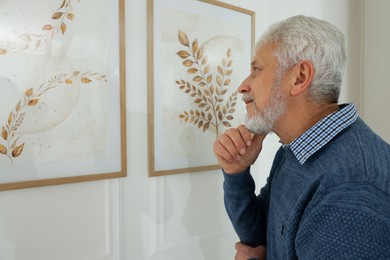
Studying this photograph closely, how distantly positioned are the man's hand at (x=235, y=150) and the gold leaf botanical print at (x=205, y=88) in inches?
11.1

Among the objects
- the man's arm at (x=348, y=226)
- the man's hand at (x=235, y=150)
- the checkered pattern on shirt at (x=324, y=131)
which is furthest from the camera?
the man's hand at (x=235, y=150)

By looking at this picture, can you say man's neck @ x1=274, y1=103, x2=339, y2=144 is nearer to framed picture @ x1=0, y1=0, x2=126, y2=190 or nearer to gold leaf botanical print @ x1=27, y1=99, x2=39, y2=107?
framed picture @ x1=0, y1=0, x2=126, y2=190

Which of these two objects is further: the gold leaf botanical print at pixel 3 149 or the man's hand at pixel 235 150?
the man's hand at pixel 235 150

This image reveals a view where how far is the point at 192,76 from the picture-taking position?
4.56 ft

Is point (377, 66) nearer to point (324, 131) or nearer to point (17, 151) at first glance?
point (324, 131)

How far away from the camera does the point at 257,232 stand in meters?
1.22

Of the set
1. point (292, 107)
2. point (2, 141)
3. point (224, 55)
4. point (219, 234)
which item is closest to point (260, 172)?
point (219, 234)

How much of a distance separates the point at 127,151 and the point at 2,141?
427mm

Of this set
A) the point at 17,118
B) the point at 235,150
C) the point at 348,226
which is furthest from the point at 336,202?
the point at 17,118

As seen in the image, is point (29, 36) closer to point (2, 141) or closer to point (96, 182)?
point (2, 141)

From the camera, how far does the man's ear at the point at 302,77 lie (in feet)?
3.09

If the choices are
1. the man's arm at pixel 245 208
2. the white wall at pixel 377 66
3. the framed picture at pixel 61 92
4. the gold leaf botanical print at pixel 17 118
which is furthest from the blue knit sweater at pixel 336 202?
the white wall at pixel 377 66

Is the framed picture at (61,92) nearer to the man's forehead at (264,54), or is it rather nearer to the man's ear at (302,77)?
the man's forehead at (264,54)

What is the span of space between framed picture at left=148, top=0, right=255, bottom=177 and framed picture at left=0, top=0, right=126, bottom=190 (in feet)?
0.51
